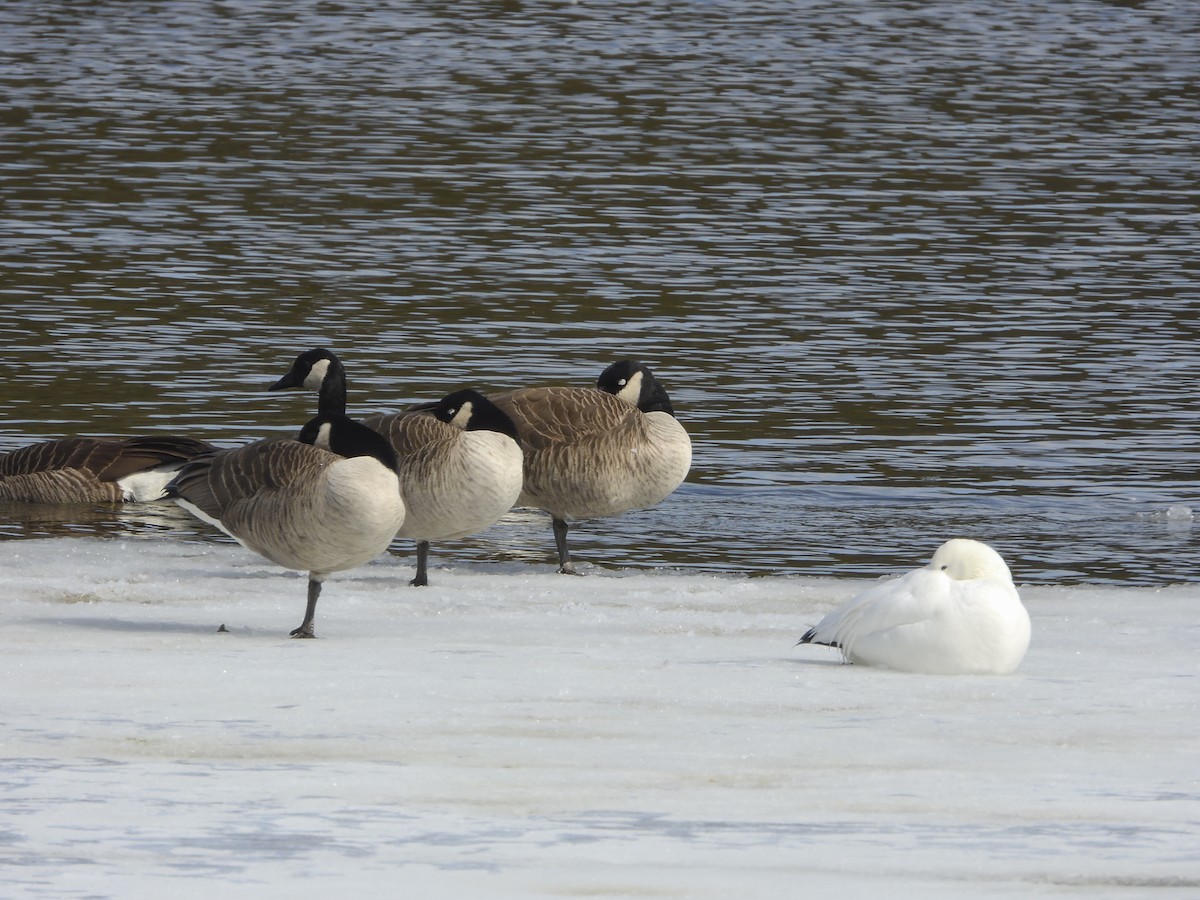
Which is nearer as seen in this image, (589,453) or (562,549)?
(589,453)

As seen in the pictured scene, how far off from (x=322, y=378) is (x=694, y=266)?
41.7 ft

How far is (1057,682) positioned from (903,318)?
1406cm

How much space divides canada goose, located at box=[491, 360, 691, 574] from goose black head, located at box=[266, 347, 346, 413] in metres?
A: 0.91

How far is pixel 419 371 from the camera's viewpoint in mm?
19375

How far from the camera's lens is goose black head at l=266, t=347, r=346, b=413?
1231cm

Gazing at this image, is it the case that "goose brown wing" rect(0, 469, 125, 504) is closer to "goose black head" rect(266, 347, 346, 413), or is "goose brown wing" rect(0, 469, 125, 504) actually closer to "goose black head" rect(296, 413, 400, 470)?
"goose black head" rect(266, 347, 346, 413)

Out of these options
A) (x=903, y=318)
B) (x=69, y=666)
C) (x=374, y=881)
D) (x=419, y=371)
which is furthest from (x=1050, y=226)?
(x=374, y=881)

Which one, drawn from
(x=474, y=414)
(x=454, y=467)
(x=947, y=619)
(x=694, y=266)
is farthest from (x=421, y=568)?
(x=694, y=266)

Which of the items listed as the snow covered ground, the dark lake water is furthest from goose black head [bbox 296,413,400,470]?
the dark lake water

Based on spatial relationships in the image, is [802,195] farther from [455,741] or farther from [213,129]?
[455,741]

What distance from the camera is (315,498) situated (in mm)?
9414

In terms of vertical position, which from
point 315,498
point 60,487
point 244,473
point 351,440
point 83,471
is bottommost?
point 60,487

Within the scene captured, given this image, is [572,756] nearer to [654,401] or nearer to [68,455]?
[654,401]

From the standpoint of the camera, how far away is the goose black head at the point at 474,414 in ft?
36.6
